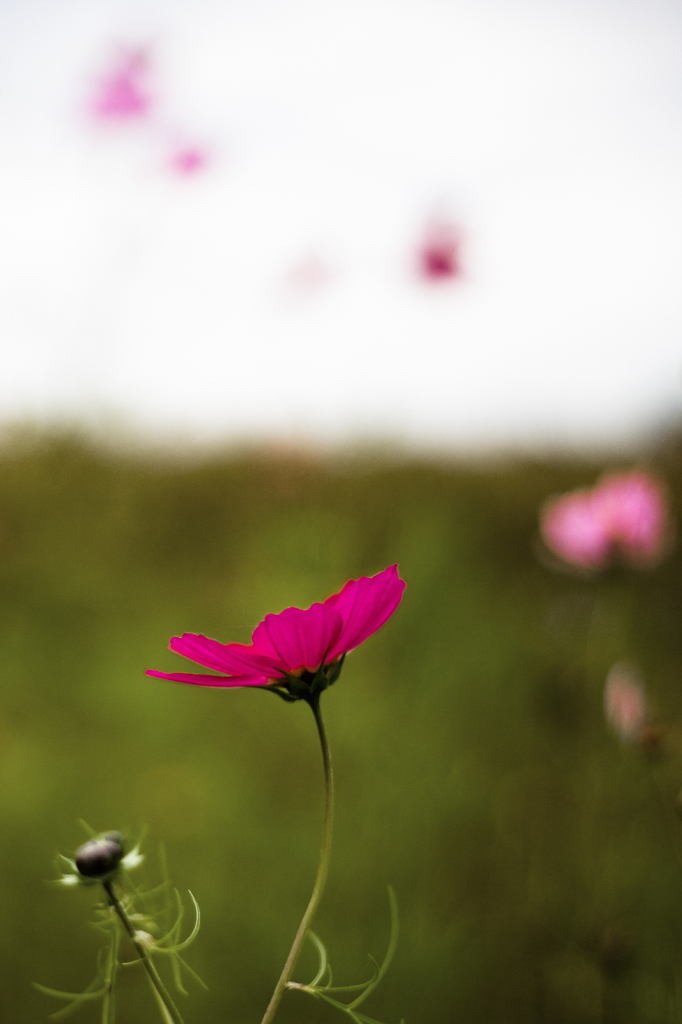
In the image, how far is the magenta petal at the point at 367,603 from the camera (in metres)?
0.19

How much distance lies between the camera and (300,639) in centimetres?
20

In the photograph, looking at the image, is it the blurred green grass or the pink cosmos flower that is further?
the blurred green grass

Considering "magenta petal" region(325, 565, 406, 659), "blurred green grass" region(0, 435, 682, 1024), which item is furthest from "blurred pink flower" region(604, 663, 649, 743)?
"magenta petal" region(325, 565, 406, 659)

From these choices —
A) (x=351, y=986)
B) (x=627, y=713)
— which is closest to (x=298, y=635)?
(x=351, y=986)

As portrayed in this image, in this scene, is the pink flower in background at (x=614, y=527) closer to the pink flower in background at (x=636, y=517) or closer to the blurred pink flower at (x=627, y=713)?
the pink flower in background at (x=636, y=517)

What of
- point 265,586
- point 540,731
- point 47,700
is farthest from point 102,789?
point 540,731

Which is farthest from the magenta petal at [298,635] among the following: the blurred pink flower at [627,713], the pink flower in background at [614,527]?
the pink flower in background at [614,527]

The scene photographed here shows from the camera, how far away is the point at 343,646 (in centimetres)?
21

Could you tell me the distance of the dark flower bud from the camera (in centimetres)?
20

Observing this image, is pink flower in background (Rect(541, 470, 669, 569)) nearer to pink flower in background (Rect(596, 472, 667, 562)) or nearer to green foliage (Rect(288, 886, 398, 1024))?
pink flower in background (Rect(596, 472, 667, 562))

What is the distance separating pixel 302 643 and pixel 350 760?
80 cm

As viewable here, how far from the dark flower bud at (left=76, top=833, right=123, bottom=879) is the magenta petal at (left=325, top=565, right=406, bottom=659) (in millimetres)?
90

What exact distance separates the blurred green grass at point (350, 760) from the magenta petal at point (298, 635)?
508mm

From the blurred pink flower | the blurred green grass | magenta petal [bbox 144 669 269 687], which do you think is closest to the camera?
magenta petal [bbox 144 669 269 687]
